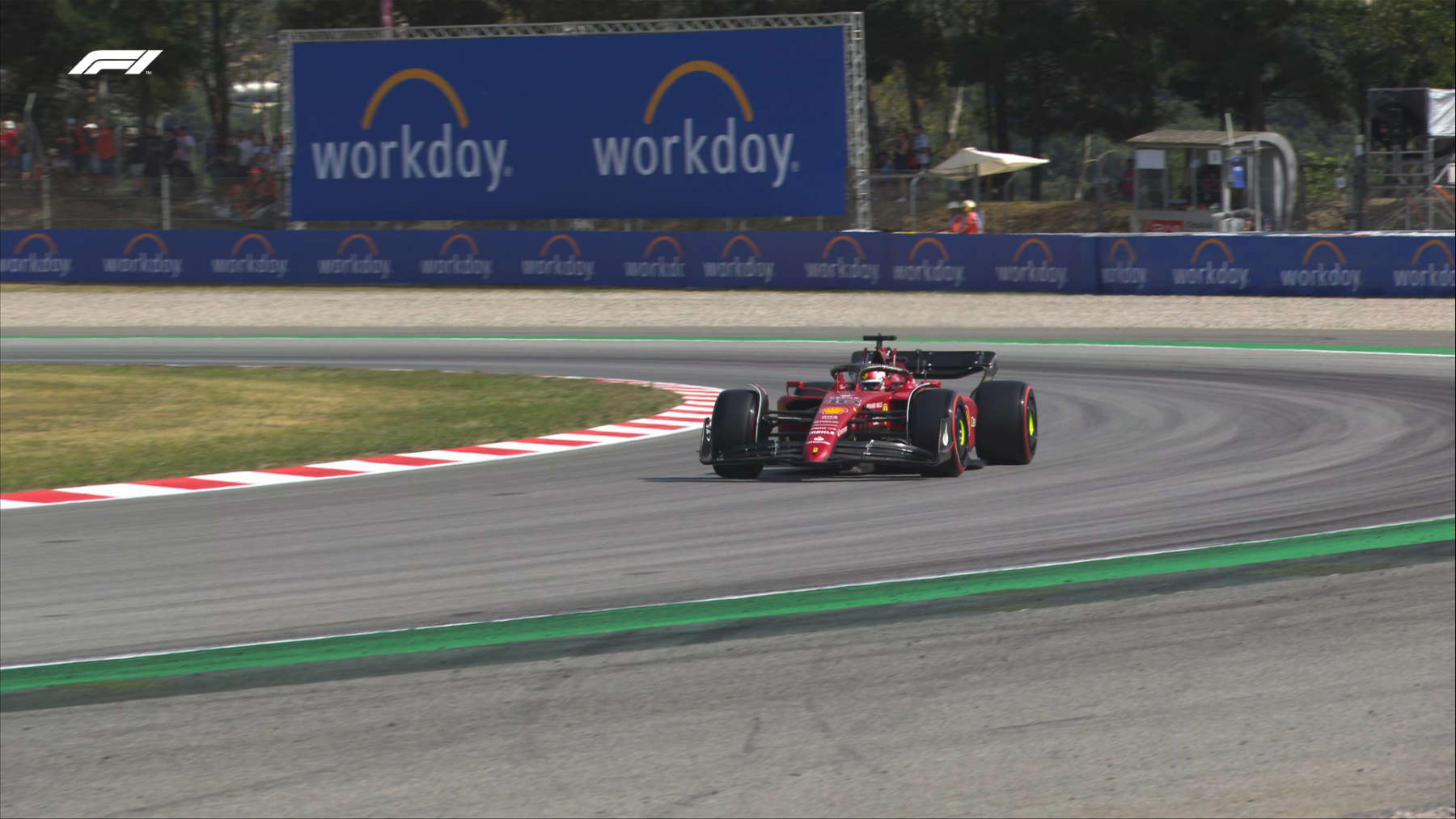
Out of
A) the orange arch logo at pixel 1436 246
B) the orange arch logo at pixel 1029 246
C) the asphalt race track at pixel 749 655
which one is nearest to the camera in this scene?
the asphalt race track at pixel 749 655

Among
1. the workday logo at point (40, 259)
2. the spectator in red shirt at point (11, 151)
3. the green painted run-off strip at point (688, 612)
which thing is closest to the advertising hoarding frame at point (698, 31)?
the workday logo at point (40, 259)

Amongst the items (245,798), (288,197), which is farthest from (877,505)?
(288,197)

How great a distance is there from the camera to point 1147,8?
126 ft

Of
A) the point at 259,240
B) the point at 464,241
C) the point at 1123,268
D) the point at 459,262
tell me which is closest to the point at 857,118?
the point at 1123,268

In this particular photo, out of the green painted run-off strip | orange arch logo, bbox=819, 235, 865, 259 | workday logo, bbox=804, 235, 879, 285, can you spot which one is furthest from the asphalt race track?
orange arch logo, bbox=819, 235, 865, 259

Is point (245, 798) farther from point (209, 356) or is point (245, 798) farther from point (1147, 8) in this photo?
point (1147, 8)

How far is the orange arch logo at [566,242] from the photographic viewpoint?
28875 millimetres

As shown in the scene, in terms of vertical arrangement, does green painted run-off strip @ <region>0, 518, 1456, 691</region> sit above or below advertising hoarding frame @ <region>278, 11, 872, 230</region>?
below

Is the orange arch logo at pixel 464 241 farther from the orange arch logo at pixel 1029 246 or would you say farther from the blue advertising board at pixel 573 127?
the orange arch logo at pixel 1029 246

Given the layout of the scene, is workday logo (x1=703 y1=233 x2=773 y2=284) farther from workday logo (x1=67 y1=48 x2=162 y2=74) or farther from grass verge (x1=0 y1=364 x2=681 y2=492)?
workday logo (x1=67 y1=48 x2=162 y2=74)

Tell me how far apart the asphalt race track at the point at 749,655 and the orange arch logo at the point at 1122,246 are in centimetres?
1383

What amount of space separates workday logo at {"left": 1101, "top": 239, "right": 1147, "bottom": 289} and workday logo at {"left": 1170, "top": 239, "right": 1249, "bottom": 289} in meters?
0.51

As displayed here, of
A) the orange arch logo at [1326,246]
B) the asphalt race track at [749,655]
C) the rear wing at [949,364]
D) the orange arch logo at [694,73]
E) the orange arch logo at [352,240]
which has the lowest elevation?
the asphalt race track at [749,655]

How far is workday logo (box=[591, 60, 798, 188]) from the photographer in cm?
3067
